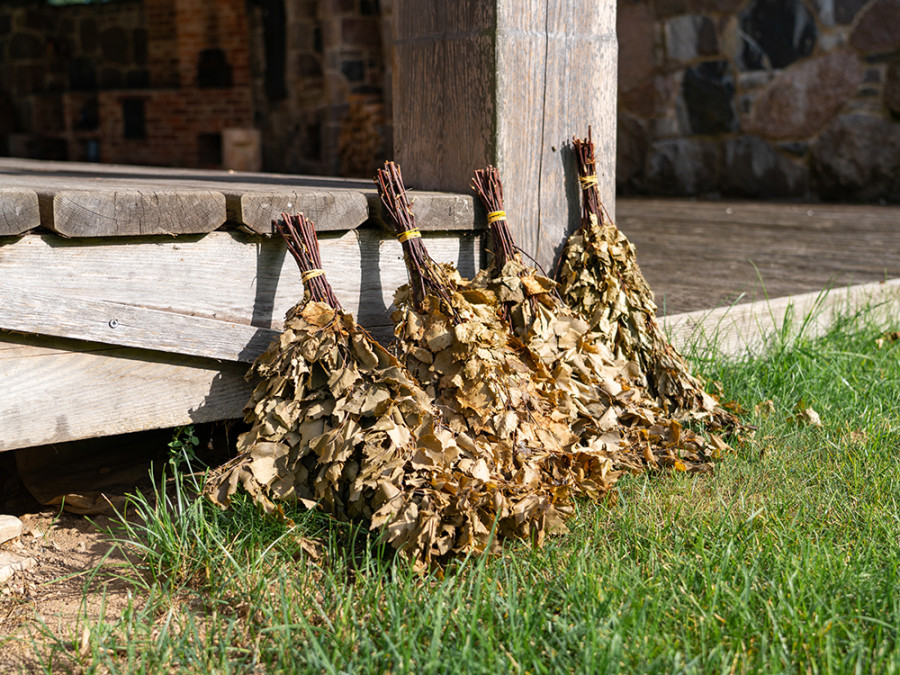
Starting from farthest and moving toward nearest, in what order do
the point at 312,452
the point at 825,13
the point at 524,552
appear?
1. the point at 825,13
2. the point at 312,452
3. the point at 524,552

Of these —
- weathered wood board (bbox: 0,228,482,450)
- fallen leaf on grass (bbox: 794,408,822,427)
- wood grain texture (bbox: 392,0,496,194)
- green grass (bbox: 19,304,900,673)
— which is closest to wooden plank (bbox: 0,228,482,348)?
weathered wood board (bbox: 0,228,482,450)

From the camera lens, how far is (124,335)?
6.56 ft

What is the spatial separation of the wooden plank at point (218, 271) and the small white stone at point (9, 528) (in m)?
0.57

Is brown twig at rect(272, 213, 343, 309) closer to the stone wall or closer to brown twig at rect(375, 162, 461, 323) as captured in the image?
brown twig at rect(375, 162, 461, 323)

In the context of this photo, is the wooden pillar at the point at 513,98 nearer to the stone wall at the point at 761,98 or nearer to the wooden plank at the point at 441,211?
the wooden plank at the point at 441,211

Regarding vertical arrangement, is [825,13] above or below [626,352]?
above

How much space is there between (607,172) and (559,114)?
24cm

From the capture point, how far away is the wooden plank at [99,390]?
193cm

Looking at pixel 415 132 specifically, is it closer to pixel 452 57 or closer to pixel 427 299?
pixel 452 57

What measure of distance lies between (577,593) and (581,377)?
777 mm

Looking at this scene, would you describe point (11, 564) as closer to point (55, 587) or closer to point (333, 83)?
point (55, 587)

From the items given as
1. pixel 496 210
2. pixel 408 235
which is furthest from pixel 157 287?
pixel 496 210

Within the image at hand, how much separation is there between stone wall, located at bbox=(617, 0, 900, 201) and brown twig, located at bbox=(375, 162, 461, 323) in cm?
468

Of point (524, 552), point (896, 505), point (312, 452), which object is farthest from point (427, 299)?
point (896, 505)
